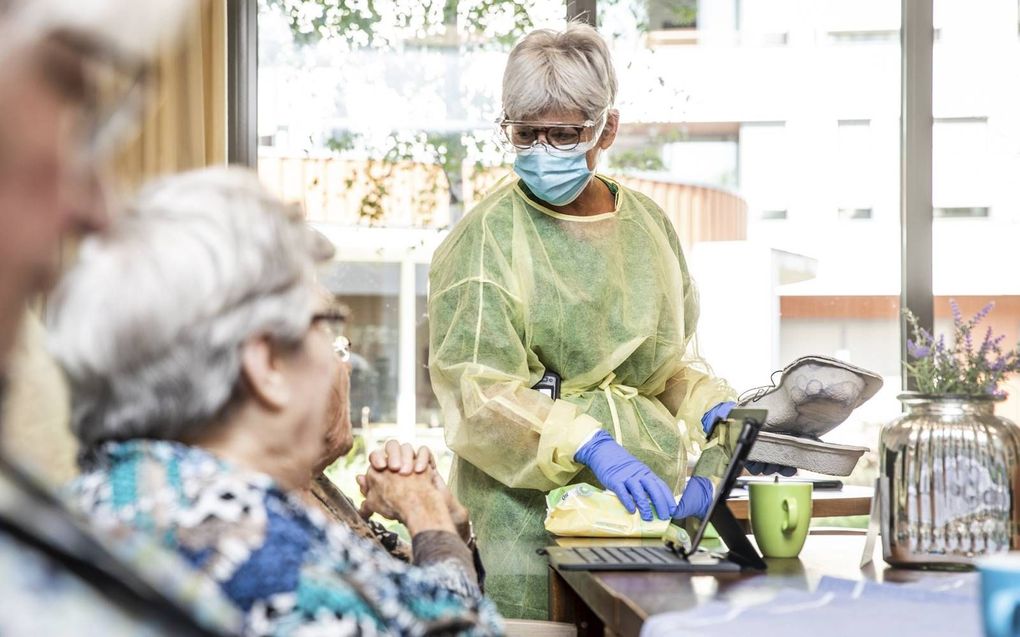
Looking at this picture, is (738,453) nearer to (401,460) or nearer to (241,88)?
(401,460)

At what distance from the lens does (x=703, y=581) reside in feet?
4.48

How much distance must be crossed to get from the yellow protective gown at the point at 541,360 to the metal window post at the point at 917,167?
5.30 feet

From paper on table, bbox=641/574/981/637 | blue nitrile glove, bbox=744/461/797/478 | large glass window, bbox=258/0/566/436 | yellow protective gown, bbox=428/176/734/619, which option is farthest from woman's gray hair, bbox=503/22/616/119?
large glass window, bbox=258/0/566/436

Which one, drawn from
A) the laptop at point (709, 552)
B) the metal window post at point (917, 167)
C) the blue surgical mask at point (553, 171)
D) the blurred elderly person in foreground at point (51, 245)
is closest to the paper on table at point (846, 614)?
the laptop at point (709, 552)

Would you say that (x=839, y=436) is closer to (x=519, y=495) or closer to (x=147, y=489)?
(x=519, y=495)

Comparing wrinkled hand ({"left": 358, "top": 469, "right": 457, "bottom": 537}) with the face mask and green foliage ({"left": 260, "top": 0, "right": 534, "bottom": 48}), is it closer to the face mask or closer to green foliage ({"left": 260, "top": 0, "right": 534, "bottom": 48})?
the face mask

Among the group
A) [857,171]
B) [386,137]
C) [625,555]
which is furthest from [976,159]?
[625,555]

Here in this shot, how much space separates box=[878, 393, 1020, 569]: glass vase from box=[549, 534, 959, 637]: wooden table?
0.12 ft

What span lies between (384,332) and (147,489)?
271 cm

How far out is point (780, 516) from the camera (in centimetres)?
156

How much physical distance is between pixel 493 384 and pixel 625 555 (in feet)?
1.73

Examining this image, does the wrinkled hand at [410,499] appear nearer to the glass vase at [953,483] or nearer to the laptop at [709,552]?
the laptop at [709,552]

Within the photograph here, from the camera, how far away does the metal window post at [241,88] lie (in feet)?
11.6

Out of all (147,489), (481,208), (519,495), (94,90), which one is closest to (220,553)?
(147,489)
